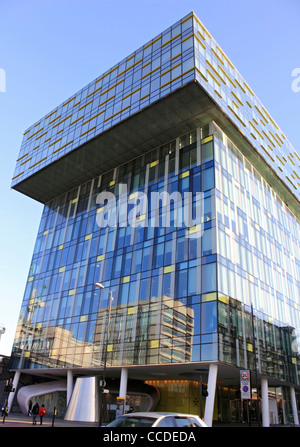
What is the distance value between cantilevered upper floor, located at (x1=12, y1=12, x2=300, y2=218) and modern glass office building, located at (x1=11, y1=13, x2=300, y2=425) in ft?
0.69

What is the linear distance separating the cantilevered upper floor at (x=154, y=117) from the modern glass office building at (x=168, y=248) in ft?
0.69

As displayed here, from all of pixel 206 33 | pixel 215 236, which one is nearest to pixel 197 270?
pixel 215 236

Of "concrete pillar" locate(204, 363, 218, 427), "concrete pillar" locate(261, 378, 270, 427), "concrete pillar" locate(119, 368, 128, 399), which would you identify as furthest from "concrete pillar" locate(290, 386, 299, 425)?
"concrete pillar" locate(119, 368, 128, 399)

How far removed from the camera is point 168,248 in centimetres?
3612

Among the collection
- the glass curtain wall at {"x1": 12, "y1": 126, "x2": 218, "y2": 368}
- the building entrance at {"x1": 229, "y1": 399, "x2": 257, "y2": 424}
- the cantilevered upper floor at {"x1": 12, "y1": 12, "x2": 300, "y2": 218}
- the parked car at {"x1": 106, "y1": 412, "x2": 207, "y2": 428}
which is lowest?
the parked car at {"x1": 106, "y1": 412, "x2": 207, "y2": 428}

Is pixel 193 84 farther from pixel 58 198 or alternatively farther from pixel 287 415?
pixel 287 415

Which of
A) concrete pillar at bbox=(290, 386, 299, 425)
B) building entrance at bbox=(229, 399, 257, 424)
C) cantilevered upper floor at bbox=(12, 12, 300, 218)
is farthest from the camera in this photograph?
building entrance at bbox=(229, 399, 257, 424)

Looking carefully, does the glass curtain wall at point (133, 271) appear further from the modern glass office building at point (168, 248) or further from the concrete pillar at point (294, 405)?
the concrete pillar at point (294, 405)

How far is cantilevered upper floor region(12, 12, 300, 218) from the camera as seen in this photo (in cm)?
3903

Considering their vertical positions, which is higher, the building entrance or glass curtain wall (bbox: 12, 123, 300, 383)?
glass curtain wall (bbox: 12, 123, 300, 383)

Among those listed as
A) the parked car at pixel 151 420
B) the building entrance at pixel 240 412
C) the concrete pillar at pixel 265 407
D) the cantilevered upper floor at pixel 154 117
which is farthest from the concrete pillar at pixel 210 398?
the cantilevered upper floor at pixel 154 117

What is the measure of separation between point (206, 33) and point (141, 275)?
29.3 meters

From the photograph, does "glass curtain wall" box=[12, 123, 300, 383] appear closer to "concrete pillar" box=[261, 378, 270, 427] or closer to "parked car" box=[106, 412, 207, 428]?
"concrete pillar" box=[261, 378, 270, 427]

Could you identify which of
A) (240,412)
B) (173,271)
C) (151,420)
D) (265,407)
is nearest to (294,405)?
(240,412)
